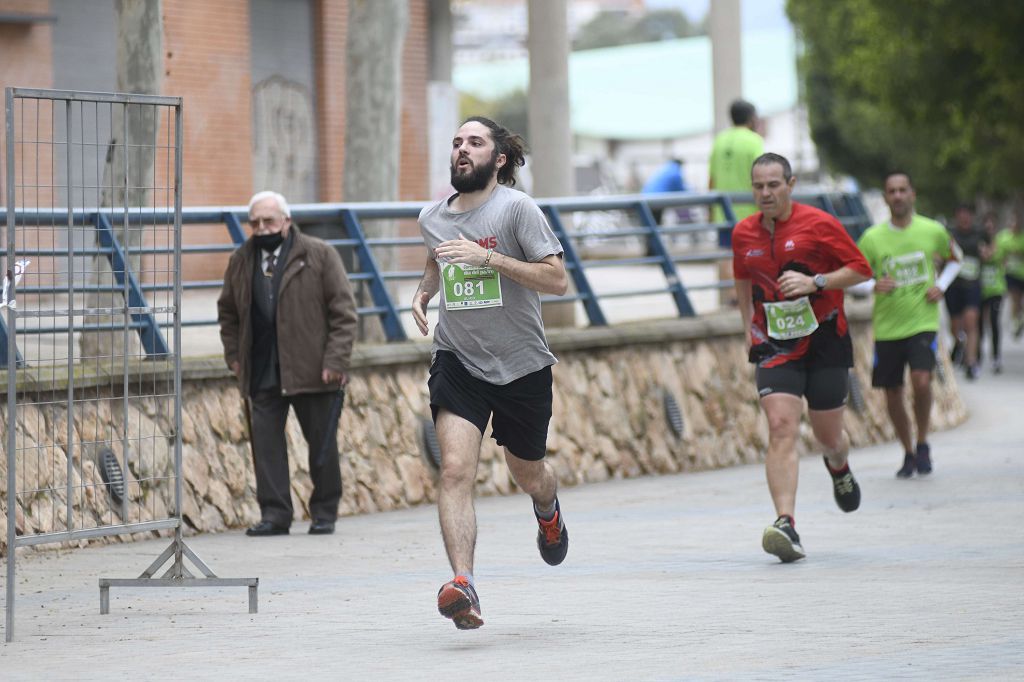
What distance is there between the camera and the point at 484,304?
7.66 metres

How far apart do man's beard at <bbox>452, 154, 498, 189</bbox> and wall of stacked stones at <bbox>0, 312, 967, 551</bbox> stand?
237cm

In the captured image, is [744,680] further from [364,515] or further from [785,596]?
[364,515]

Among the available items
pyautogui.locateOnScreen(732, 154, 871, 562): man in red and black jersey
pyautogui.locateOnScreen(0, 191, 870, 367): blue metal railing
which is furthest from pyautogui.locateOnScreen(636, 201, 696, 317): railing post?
pyautogui.locateOnScreen(732, 154, 871, 562): man in red and black jersey

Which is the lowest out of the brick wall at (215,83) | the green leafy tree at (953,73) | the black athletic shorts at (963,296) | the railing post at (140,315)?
the railing post at (140,315)

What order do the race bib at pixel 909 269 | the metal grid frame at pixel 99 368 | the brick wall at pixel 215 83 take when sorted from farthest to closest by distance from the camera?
1. the brick wall at pixel 215 83
2. the race bib at pixel 909 269
3. the metal grid frame at pixel 99 368

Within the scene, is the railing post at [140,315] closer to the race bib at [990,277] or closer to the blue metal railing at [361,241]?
the blue metal railing at [361,241]

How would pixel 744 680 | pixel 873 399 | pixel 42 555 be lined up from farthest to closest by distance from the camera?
pixel 873 399 < pixel 42 555 < pixel 744 680

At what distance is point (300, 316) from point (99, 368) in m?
1.43

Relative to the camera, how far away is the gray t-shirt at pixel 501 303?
301 inches

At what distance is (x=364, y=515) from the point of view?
496 inches

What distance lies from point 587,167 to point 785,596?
163 ft

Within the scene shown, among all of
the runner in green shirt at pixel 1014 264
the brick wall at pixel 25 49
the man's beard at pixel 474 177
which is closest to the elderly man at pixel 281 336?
the man's beard at pixel 474 177

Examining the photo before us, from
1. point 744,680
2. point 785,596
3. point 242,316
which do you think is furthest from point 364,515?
point 744,680

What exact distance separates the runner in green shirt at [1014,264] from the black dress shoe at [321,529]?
56.4ft
